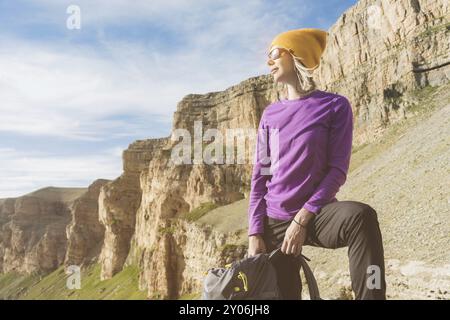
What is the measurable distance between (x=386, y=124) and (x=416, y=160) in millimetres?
30160

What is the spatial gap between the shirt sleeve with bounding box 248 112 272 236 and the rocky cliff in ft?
170

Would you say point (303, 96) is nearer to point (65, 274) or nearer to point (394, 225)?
point (394, 225)

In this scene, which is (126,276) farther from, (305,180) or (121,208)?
(305,180)

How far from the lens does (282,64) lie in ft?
16.3

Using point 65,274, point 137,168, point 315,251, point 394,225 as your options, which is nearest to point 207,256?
point 315,251

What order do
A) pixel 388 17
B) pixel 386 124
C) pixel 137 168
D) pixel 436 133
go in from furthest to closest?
pixel 137 168, pixel 388 17, pixel 386 124, pixel 436 133

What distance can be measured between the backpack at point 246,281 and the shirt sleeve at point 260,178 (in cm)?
58

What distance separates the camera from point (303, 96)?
4910mm

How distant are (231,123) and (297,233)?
11510 centimetres

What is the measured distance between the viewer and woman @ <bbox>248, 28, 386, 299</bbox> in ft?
13.2

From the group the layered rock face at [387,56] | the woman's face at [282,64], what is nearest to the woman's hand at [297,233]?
the woman's face at [282,64]

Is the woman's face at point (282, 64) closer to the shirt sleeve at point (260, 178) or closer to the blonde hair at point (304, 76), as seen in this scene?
the blonde hair at point (304, 76)

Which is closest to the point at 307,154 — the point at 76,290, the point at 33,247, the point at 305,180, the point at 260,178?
the point at 305,180

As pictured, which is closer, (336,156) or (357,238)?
(357,238)
